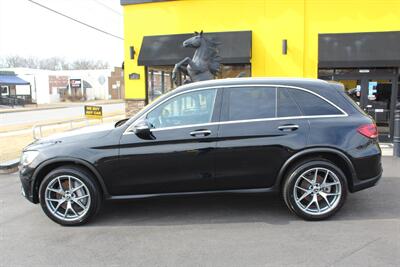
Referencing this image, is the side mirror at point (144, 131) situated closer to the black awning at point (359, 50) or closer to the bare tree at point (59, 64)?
the black awning at point (359, 50)

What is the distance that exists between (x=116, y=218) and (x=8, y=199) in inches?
87.8

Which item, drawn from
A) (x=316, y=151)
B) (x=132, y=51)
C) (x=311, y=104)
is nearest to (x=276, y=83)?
(x=311, y=104)

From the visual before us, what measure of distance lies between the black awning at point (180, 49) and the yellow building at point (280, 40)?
3cm

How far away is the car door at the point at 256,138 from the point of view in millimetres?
4738

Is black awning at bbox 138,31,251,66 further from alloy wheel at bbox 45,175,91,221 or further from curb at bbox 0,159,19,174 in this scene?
alloy wheel at bbox 45,175,91,221

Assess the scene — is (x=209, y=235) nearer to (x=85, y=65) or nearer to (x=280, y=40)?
(x=280, y=40)

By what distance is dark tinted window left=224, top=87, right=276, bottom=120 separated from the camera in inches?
190

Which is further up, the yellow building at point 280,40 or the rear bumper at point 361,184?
the yellow building at point 280,40

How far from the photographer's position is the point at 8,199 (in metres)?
6.21

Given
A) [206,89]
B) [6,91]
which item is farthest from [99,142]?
[6,91]

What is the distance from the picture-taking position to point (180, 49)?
1277cm

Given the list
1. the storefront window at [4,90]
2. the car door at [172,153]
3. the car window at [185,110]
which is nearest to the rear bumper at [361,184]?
the car door at [172,153]

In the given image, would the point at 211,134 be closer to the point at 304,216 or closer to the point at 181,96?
the point at 181,96

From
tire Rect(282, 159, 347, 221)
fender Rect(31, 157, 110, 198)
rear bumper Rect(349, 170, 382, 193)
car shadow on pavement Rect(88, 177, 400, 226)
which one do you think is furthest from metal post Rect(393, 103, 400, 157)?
fender Rect(31, 157, 110, 198)
